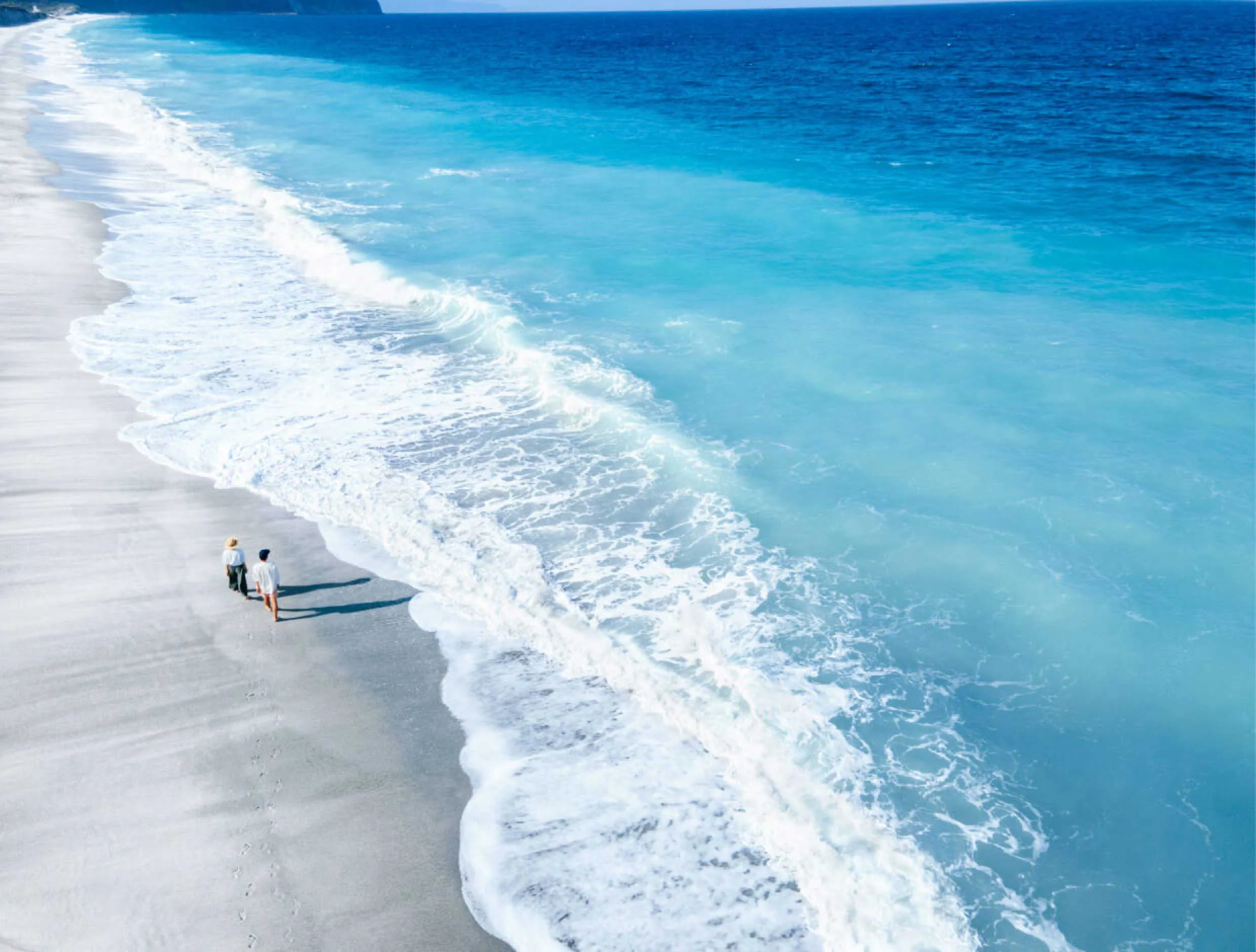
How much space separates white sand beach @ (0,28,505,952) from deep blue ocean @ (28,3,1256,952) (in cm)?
60

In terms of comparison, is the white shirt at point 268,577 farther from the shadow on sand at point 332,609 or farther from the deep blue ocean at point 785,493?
the deep blue ocean at point 785,493

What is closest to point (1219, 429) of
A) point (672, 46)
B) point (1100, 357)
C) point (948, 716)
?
point (1100, 357)

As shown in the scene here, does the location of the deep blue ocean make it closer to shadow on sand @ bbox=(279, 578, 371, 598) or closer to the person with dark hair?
shadow on sand @ bbox=(279, 578, 371, 598)

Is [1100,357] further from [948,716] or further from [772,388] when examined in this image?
[948,716]

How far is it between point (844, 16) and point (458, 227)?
8071 inches

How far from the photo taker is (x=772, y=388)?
→ 17.1 metres

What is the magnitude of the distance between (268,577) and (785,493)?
7892 millimetres

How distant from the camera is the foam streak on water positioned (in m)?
7.70

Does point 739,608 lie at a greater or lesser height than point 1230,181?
lesser

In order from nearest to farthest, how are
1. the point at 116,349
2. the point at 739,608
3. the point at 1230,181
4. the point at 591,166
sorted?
the point at 739,608 → the point at 116,349 → the point at 1230,181 → the point at 591,166

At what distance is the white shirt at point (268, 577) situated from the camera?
10.7 meters

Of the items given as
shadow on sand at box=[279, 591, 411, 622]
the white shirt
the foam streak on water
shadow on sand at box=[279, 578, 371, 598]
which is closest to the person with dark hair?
the white shirt

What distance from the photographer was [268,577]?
10.8 m

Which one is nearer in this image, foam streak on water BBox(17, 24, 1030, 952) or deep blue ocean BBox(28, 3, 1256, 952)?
foam streak on water BBox(17, 24, 1030, 952)
